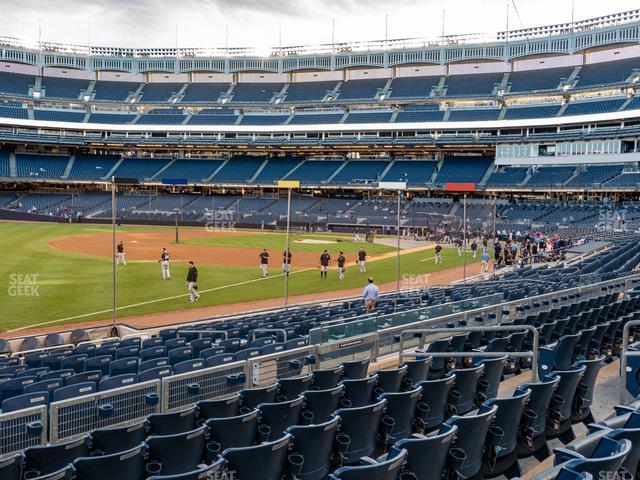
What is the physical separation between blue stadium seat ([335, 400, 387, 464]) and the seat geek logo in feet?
74.7

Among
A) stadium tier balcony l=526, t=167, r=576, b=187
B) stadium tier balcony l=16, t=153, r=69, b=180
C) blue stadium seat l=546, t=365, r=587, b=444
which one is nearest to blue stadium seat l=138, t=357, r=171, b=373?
blue stadium seat l=546, t=365, r=587, b=444

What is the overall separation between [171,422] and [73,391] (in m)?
2.43

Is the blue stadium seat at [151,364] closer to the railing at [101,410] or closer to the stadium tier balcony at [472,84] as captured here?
the railing at [101,410]

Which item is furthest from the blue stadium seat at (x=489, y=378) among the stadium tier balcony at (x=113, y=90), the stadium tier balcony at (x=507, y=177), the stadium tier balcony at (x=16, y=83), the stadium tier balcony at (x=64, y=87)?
the stadium tier balcony at (x=64, y=87)

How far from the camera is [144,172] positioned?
3543 inches

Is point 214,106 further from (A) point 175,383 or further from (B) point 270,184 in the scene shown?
(A) point 175,383

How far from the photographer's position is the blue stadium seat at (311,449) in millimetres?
5855

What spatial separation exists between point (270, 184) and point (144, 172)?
70.5 feet

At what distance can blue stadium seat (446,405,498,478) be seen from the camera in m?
5.75

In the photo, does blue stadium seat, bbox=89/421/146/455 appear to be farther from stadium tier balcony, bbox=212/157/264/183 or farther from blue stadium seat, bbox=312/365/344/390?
stadium tier balcony, bbox=212/157/264/183

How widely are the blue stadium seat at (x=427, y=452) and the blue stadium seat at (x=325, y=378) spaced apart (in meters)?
3.07

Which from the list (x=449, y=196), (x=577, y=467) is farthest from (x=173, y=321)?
(x=449, y=196)

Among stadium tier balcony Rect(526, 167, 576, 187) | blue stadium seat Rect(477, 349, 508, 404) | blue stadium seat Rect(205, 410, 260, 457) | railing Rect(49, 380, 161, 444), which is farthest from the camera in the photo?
stadium tier balcony Rect(526, 167, 576, 187)

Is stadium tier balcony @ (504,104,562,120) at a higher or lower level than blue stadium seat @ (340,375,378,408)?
higher
